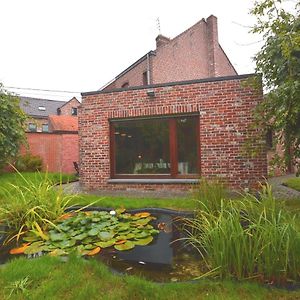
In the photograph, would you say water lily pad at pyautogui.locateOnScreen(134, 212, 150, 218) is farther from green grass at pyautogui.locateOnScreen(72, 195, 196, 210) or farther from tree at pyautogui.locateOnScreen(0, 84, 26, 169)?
tree at pyautogui.locateOnScreen(0, 84, 26, 169)

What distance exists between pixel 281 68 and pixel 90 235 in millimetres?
4436

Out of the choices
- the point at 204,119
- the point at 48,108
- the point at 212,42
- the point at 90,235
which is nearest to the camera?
the point at 90,235

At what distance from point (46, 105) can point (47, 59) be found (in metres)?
14.3

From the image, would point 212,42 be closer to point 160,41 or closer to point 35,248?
point 160,41

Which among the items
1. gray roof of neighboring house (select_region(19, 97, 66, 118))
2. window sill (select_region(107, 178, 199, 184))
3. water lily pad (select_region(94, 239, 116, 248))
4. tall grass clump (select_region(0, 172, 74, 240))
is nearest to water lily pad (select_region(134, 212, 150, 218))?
water lily pad (select_region(94, 239, 116, 248))

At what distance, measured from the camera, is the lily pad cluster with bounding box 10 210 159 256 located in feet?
11.6

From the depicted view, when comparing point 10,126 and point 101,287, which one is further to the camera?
point 10,126

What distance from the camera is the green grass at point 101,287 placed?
2309 mm

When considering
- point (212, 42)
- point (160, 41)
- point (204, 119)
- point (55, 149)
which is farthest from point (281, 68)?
point (212, 42)

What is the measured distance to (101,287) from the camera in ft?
8.16

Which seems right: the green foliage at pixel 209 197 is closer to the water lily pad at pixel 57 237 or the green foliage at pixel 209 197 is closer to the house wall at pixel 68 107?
the water lily pad at pixel 57 237

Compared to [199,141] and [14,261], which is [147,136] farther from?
[14,261]

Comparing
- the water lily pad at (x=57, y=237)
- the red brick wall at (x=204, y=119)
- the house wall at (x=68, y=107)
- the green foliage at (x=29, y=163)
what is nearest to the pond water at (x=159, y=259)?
the water lily pad at (x=57, y=237)

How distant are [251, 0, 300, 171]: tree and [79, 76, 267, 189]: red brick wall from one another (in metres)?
Result: 1.21
